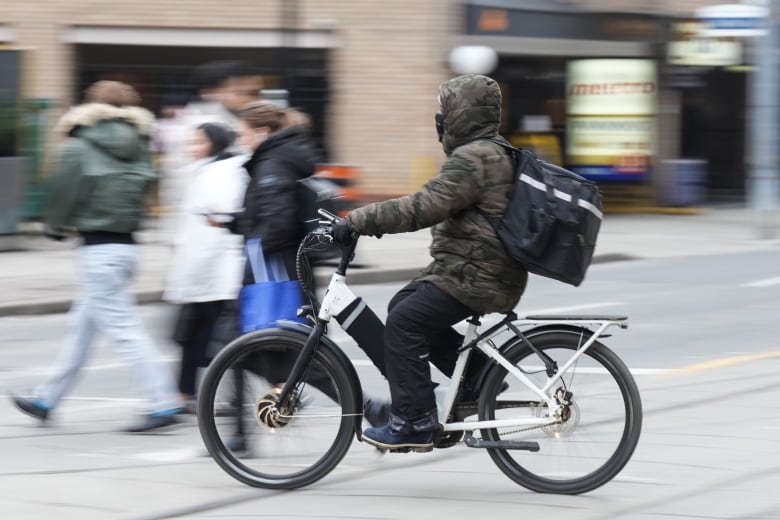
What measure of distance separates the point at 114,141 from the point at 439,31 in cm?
1537

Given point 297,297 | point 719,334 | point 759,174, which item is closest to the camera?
point 297,297

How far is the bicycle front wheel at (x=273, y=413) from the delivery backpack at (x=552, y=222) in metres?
0.92

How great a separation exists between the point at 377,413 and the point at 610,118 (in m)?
18.5

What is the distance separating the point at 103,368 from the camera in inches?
369

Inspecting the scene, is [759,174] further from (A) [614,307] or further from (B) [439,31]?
(A) [614,307]

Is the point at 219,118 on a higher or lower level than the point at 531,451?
higher

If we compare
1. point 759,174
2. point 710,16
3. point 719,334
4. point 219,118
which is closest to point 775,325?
point 719,334

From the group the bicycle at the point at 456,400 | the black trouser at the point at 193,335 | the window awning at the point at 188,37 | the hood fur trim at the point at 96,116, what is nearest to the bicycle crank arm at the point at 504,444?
the bicycle at the point at 456,400

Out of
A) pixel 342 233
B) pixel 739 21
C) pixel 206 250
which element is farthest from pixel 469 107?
pixel 739 21

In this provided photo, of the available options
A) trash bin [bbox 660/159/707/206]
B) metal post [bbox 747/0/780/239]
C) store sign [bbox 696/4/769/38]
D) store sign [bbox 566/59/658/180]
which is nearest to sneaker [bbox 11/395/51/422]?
metal post [bbox 747/0/780/239]

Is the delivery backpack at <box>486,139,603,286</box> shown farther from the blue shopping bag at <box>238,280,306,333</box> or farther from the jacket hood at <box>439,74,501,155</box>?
the blue shopping bag at <box>238,280,306,333</box>

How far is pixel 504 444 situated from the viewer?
18.5 ft

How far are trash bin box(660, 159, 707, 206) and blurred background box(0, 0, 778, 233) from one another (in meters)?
0.03

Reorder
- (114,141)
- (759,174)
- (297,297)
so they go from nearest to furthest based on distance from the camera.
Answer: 1. (297,297)
2. (114,141)
3. (759,174)
